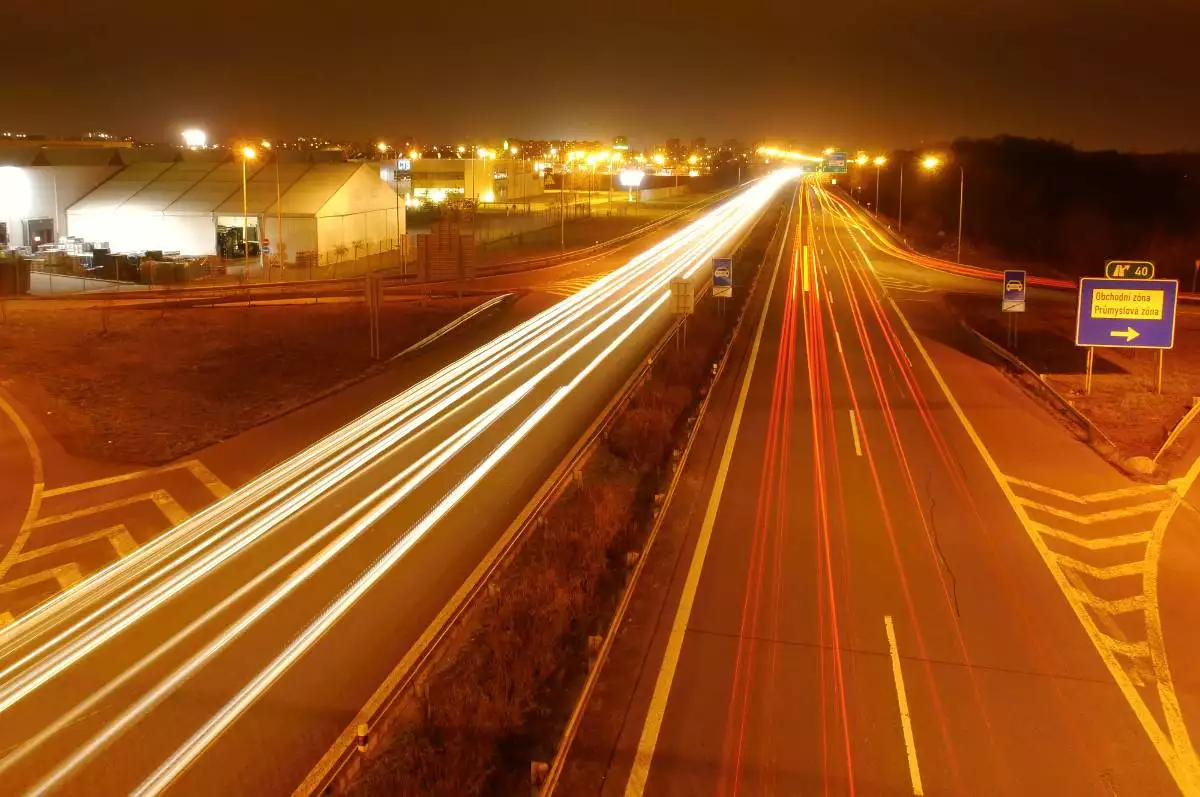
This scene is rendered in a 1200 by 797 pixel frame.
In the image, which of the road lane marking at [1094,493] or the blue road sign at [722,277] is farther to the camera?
the blue road sign at [722,277]

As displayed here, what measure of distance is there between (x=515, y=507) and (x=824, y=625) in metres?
4.88

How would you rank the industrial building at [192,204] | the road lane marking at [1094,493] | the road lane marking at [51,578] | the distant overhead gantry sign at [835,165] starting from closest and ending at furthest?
the road lane marking at [51,578], the road lane marking at [1094,493], the industrial building at [192,204], the distant overhead gantry sign at [835,165]

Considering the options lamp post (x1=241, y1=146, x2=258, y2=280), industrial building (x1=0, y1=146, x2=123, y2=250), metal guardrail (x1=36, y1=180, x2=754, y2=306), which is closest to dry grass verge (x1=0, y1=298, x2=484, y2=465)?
metal guardrail (x1=36, y1=180, x2=754, y2=306)

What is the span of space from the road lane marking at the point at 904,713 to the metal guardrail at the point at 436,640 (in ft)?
13.3

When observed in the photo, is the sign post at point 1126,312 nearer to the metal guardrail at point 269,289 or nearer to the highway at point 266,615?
the highway at point 266,615

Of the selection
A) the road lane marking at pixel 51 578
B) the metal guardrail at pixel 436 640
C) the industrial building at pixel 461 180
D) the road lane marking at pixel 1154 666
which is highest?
the industrial building at pixel 461 180

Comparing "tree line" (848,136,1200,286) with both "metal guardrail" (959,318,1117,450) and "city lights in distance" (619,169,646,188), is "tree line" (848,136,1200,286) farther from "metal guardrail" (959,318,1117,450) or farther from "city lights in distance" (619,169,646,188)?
"metal guardrail" (959,318,1117,450)

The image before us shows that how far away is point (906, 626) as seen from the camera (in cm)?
1005

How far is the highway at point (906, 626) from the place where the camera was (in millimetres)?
7625

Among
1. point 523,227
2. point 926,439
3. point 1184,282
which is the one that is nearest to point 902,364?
point 926,439

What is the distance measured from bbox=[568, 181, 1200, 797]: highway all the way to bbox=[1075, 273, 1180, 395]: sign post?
9.78 feet

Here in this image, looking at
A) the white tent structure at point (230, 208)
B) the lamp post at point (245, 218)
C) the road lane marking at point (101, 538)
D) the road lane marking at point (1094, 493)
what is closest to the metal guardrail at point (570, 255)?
the white tent structure at point (230, 208)

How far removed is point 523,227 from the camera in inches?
2729

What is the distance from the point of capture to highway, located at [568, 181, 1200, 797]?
762 cm
